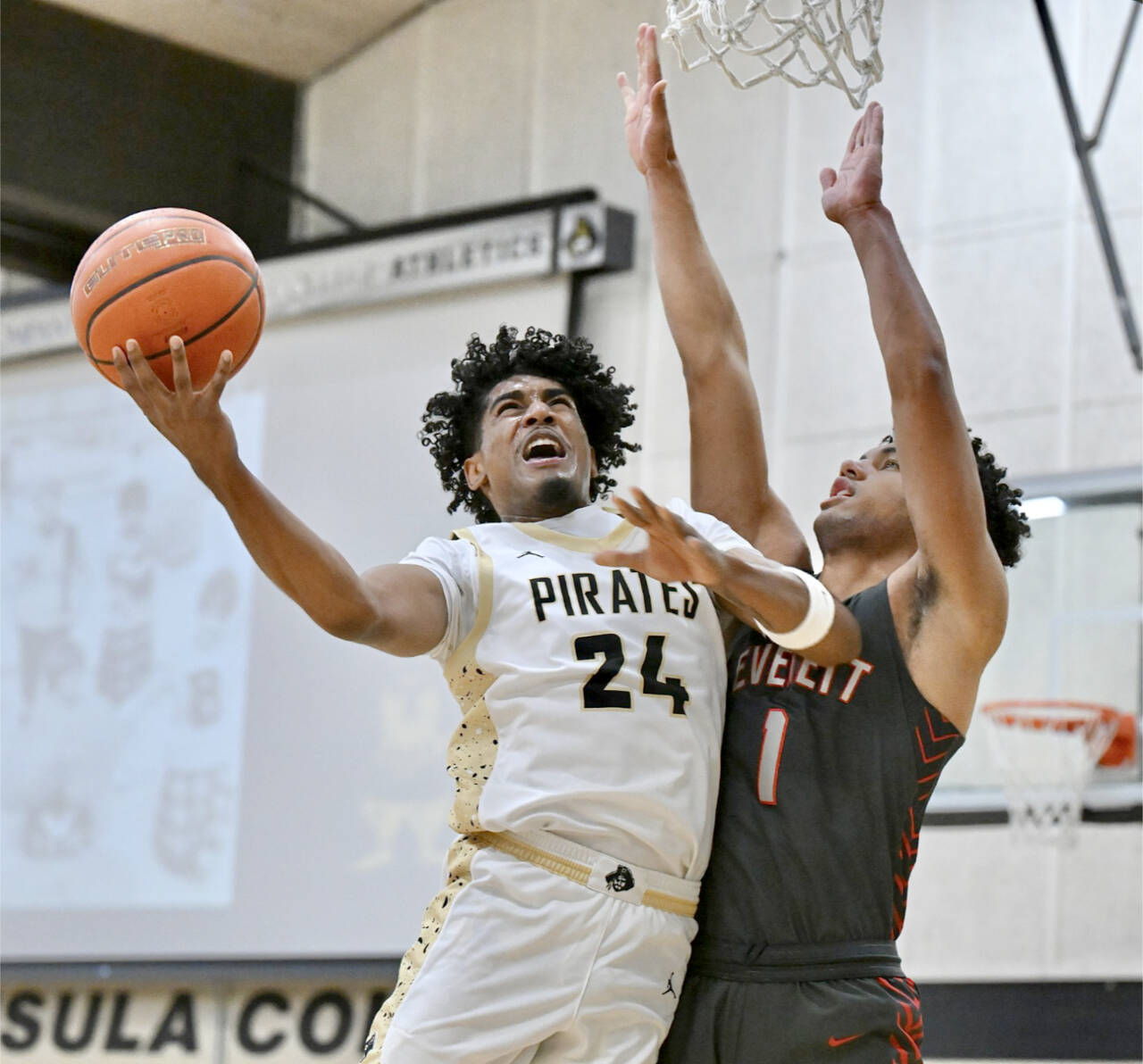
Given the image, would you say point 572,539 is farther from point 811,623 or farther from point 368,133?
point 368,133

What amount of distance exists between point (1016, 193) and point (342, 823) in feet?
13.2

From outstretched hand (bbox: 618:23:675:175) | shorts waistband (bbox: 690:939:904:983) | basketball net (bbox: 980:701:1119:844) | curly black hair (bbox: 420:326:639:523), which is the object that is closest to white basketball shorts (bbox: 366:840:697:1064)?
shorts waistband (bbox: 690:939:904:983)

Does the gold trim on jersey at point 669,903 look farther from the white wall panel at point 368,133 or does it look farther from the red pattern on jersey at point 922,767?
the white wall panel at point 368,133

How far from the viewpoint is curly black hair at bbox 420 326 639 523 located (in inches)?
134

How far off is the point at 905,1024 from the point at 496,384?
1.41 m

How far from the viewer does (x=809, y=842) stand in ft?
9.42

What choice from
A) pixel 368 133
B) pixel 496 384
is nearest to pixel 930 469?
pixel 496 384

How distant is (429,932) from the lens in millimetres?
2818

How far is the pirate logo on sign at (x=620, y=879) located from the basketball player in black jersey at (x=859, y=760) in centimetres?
23

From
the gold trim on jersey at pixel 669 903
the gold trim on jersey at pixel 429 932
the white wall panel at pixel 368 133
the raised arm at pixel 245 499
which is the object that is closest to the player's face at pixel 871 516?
the gold trim on jersey at pixel 669 903

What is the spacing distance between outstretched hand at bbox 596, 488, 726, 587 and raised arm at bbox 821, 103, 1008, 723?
43 cm

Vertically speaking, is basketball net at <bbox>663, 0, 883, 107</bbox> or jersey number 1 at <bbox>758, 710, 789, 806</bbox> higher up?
basketball net at <bbox>663, 0, 883, 107</bbox>

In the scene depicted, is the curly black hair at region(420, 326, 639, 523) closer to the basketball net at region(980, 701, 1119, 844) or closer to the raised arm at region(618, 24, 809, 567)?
the raised arm at region(618, 24, 809, 567)

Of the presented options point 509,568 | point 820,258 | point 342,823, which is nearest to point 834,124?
point 820,258
